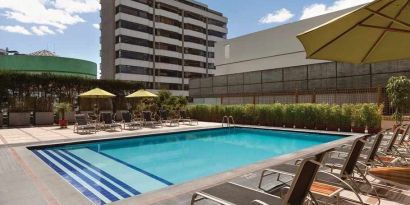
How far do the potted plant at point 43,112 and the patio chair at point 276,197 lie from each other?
19094 millimetres

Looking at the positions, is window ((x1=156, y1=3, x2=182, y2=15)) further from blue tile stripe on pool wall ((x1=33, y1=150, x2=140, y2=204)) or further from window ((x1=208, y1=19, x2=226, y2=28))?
blue tile stripe on pool wall ((x1=33, y1=150, x2=140, y2=204))

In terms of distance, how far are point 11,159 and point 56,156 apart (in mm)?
1800

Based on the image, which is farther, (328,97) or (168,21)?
(168,21)

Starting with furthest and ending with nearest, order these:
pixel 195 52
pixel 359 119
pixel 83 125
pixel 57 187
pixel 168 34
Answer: pixel 195 52
pixel 168 34
pixel 83 125
pixel 359 119
pixel 57 187

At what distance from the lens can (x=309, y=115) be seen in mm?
16547

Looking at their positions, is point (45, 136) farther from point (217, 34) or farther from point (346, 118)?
point (217, 34)

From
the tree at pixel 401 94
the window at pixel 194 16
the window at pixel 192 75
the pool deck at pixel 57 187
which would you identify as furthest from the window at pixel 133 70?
the pool deck at pixel 57 187

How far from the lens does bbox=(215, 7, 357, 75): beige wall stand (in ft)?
101

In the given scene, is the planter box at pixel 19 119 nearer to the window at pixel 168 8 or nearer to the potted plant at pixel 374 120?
the potted plant at pixel 374 120

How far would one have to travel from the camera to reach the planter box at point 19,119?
18.7 m

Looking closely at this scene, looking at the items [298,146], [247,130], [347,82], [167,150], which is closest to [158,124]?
[247,130]

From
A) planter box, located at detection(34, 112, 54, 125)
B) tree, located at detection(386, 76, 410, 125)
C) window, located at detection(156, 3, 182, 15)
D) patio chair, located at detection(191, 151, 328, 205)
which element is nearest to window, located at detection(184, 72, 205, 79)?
window, located at detection(156, 3, 182, 15)

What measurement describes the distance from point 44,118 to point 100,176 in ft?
48.1

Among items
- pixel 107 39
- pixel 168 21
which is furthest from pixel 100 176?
pixel 168 21
